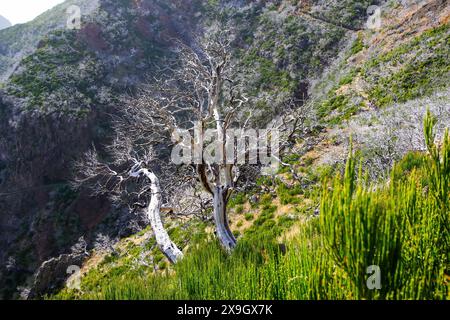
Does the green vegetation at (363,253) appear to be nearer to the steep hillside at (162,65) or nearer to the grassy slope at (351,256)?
the grassy slope at (351,256)

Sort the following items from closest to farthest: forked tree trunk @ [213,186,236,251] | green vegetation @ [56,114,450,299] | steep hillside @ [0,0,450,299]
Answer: green vegetation @ [56,114,450,299] → forked tree trunk @ [213,186,236,251] → steep hillside @ [0,0,450,299]

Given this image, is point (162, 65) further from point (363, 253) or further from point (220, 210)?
point (363, 253)

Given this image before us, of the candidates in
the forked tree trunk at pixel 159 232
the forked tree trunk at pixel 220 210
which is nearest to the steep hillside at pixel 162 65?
the forked tree trunk at pixel 159 232

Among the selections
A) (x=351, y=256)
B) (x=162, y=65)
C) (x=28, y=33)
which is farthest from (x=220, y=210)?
(x=28, y=33)

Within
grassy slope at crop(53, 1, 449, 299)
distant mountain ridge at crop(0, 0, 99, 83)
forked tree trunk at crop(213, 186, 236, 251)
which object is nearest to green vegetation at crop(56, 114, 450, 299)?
grassy slope at crop(53, 1, 449, 299)

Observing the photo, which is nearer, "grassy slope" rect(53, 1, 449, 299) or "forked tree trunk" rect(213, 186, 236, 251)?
"grassy slope" rect(53, 1, 449, 299)

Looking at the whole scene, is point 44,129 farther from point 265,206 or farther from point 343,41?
point 343,41

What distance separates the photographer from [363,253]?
70.8 inches

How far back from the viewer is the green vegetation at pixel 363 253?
1820mm

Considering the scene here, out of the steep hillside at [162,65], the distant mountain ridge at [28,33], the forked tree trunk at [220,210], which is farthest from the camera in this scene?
the distant mountain ridge at [28,33]

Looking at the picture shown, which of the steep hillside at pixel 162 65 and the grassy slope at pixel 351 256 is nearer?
the grassy slope at pixel 351 256

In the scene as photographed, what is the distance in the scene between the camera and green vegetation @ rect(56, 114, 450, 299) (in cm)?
182

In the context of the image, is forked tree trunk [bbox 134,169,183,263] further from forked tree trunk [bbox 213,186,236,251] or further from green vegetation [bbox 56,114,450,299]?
green vegetation [bbox 56,114,450,299]

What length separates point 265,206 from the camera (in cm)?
1458
